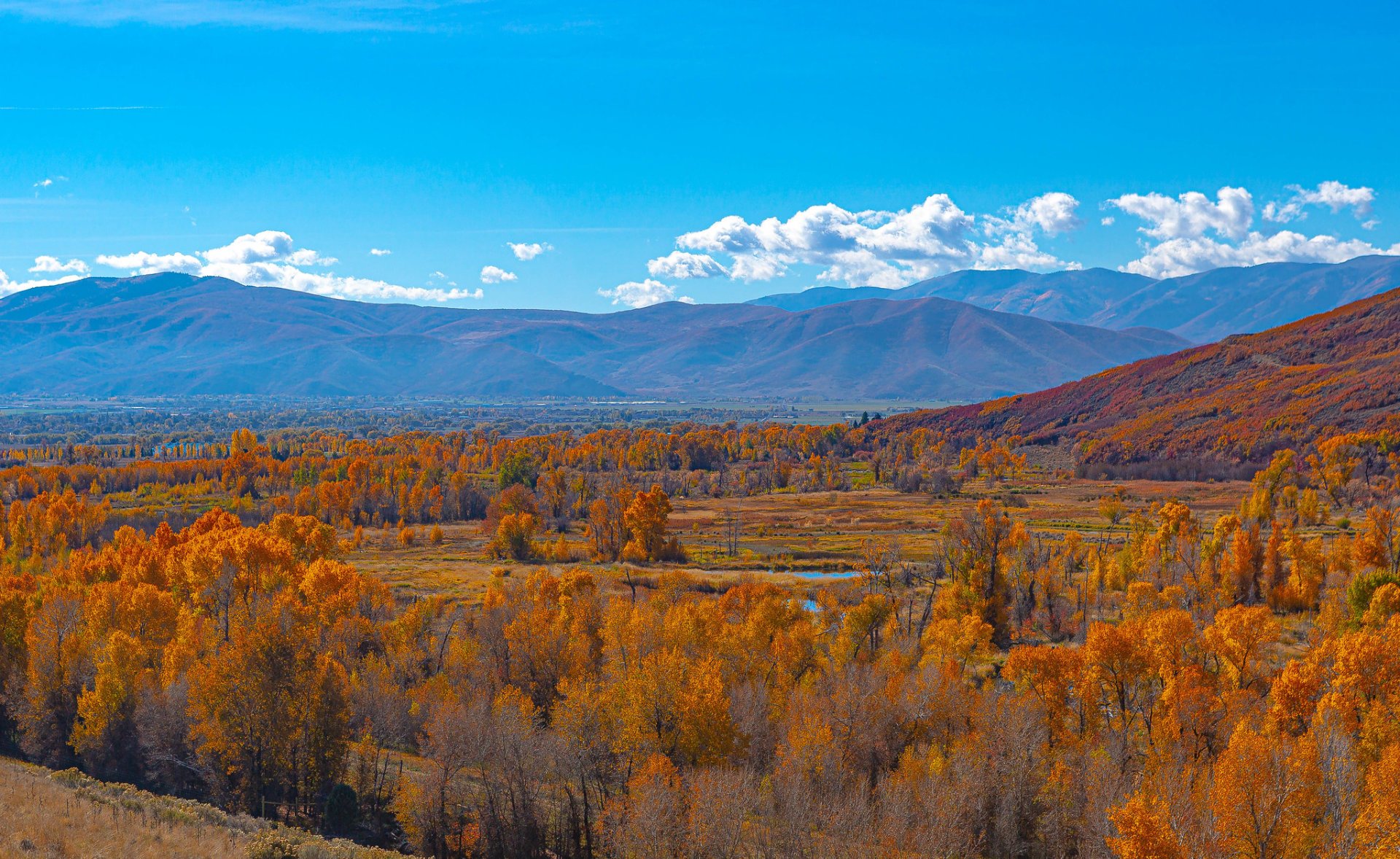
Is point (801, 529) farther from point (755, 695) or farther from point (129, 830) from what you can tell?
point (129, 830)

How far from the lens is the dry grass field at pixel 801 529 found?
99.2 meters

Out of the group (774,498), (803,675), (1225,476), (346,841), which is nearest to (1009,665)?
(803,675)

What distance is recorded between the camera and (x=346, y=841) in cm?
3662

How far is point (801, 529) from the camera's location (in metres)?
127

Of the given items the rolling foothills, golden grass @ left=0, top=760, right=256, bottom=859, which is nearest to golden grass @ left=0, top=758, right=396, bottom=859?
golden grass @ left=0, top=760, right=256, bottom=859

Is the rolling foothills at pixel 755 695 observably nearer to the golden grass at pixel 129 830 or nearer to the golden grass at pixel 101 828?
the golden grass at pixel 129 830

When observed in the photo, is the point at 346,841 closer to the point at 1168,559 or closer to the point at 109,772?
the point at 109,772

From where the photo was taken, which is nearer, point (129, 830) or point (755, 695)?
point (129, 830)

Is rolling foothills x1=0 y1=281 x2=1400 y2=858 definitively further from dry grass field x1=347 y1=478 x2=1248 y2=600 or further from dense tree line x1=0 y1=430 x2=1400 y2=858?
dry grass field x1=347 y1=478 x2=1248 y2=600

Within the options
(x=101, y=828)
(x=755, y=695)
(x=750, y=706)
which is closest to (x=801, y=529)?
(x=755, y=695)

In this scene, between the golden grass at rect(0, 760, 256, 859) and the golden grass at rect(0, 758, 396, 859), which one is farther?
the golden grass at rect(0, 758, 396, 859)

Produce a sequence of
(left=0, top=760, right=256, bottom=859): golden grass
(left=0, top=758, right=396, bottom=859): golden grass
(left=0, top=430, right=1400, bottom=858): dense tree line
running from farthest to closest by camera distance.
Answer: (left=0, top=430, right=1400, bottom=858): dense tree line → (left=0, top=758, right=396, bottom=859): golden grass → (left=0, top=760, right=256, bottom=859): golden grass

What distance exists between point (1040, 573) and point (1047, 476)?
Answer: 113394 mm

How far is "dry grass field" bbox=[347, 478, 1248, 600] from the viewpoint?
99188 millimetres
